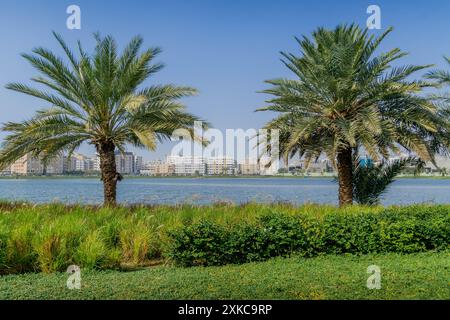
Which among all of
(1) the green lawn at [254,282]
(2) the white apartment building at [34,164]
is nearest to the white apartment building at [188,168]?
(2) the white apartment building at [34,164]

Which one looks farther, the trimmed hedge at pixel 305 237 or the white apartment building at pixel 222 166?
the white apartment building at pixel 222 166

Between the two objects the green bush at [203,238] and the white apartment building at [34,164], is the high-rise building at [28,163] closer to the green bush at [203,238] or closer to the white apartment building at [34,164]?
the white apartment building at [34,164]

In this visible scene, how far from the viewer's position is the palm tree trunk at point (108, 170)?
15688 mm

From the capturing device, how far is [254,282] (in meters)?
6.50

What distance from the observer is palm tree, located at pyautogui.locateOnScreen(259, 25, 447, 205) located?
14.9m

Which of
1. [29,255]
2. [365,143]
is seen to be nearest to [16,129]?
[29,255]

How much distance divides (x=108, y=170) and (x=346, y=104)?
896 cm

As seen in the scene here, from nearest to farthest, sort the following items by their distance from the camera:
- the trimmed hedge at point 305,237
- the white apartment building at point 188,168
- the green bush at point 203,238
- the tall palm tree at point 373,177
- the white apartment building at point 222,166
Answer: the green bush at point 203,238
the trimmed hedge at point 305,237
the tall palm tree at point 373,177
the white apartment building at point 222,166
the white apartment building at point 188,168

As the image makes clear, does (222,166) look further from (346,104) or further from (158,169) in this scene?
(346,104)

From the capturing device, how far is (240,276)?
22.7 feet

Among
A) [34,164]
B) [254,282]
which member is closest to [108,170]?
[34,164]

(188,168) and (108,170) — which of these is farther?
(188,168)

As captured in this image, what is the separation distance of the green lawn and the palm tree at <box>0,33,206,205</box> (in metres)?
8.32
